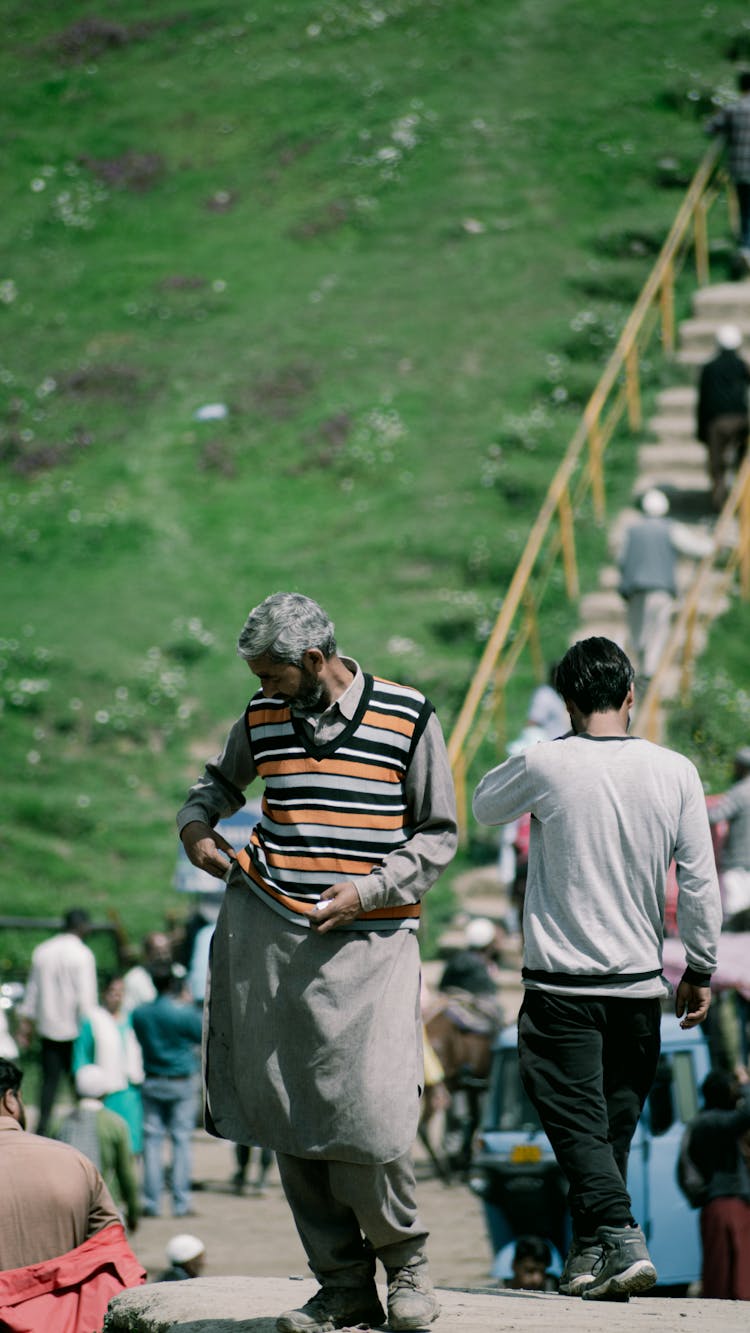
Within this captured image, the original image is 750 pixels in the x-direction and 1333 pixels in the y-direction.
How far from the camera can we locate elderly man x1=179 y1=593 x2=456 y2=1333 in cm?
453

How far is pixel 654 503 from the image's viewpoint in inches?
623

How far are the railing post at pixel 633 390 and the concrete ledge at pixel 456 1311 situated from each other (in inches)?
671

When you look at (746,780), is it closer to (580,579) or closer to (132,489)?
(580,579)

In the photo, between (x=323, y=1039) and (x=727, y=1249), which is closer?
(x=323, y=1039)

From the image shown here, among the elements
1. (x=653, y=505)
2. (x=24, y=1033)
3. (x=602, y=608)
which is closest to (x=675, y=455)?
(x=602, y=608)

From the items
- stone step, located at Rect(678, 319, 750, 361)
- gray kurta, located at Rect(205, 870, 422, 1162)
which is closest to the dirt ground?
gray kurta, located at Rect(205, 870, 422, 1162)

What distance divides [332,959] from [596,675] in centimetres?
107

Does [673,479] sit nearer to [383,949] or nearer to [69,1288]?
[69,1288]

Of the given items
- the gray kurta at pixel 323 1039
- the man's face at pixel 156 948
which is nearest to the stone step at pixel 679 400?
the man's face at pixel 156 948

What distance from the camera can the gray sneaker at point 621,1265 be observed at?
4.82 m

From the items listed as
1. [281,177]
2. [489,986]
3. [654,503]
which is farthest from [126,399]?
[489,986]

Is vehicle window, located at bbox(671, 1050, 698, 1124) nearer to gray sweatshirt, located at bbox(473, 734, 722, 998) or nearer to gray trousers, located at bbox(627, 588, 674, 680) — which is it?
gray sweatshirt, located at bbox(473, 734, 722, 998)

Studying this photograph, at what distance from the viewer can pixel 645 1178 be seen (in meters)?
9.98

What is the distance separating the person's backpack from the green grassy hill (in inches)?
372
